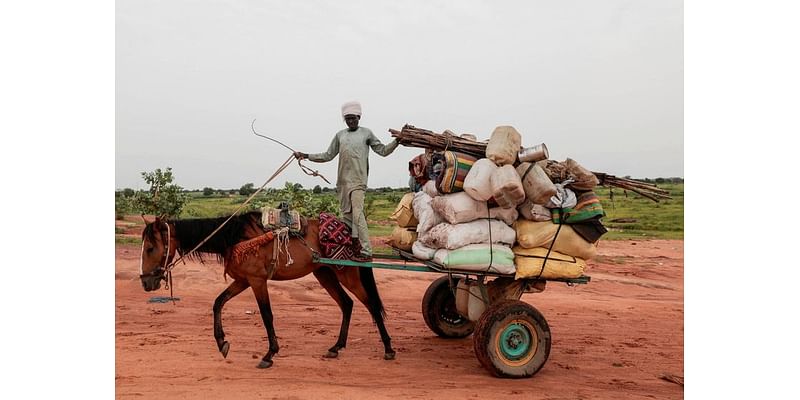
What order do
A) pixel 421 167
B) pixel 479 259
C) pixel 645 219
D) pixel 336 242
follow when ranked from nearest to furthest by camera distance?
pixel 479 259
pixel 336 242
pixel 421 167
pixel 645 219

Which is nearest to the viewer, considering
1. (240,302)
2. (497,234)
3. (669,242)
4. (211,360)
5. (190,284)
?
(497,234)

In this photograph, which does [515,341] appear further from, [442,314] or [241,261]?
[241,261]

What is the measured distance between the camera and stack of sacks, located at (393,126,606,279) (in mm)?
6168

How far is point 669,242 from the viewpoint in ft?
Result: 72.1

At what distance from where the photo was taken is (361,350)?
7.65 metres

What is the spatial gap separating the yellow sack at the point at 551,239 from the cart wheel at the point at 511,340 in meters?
0.70

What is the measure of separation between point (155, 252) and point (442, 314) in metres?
3.94

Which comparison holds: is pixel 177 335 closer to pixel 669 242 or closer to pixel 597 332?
pixel 597 332

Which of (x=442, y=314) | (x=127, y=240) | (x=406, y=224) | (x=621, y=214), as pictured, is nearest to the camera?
(x=406, y=224)

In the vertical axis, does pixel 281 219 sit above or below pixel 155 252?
above

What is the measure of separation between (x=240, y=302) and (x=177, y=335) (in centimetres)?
Result: 272

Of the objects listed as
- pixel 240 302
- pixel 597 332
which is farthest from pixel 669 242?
pixel 240 302

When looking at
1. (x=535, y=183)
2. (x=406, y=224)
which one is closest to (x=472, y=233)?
(x=535, y=183)

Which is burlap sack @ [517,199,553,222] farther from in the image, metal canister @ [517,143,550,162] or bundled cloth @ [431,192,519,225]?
metal canister @ [517,143,550,162]
